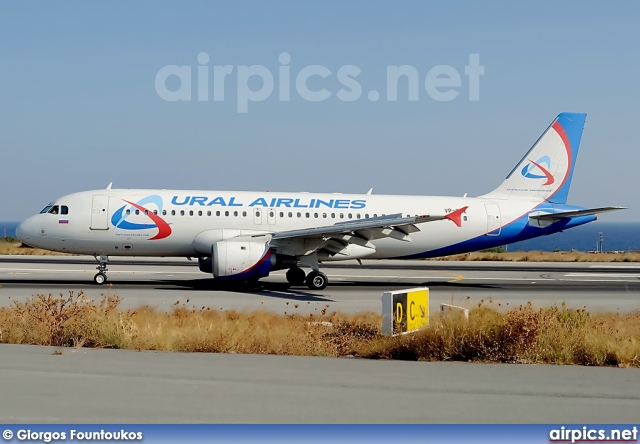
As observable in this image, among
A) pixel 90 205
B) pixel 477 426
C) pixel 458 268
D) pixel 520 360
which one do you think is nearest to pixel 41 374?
pixel 477 426

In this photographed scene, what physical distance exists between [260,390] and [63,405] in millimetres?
2230

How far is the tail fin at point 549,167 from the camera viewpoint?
3309 centimetres

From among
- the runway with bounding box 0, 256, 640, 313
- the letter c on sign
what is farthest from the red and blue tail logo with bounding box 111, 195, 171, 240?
the letter c on sign

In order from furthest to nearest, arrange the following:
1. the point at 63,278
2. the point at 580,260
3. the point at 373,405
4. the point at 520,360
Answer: the point at 580,260, the point at 63,278, the point at 520,360, the point at 373,405

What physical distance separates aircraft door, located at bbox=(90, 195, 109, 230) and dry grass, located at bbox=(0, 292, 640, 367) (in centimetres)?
1388

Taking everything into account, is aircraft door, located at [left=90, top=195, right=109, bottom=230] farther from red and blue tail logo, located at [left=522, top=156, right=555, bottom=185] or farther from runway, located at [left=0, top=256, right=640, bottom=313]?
red and blue tail logo, located at [left=522, top=156, right=555, bottom=185]

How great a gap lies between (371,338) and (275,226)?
640 inches

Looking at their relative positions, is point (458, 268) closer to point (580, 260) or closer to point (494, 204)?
point (494, 204)

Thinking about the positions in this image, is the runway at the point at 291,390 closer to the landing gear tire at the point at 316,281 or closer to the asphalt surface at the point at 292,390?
the asphalt surface at the point at 292,390

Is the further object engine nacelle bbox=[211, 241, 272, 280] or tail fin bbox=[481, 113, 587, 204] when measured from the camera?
tail fin bbox=[481, 113, 587, 204]

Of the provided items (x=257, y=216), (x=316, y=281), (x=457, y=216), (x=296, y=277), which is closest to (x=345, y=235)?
(x=316, y=281)

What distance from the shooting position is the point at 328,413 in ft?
25.7

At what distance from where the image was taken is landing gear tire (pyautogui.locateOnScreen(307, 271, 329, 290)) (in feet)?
90.6

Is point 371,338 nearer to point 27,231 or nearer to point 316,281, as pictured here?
point 316,281
